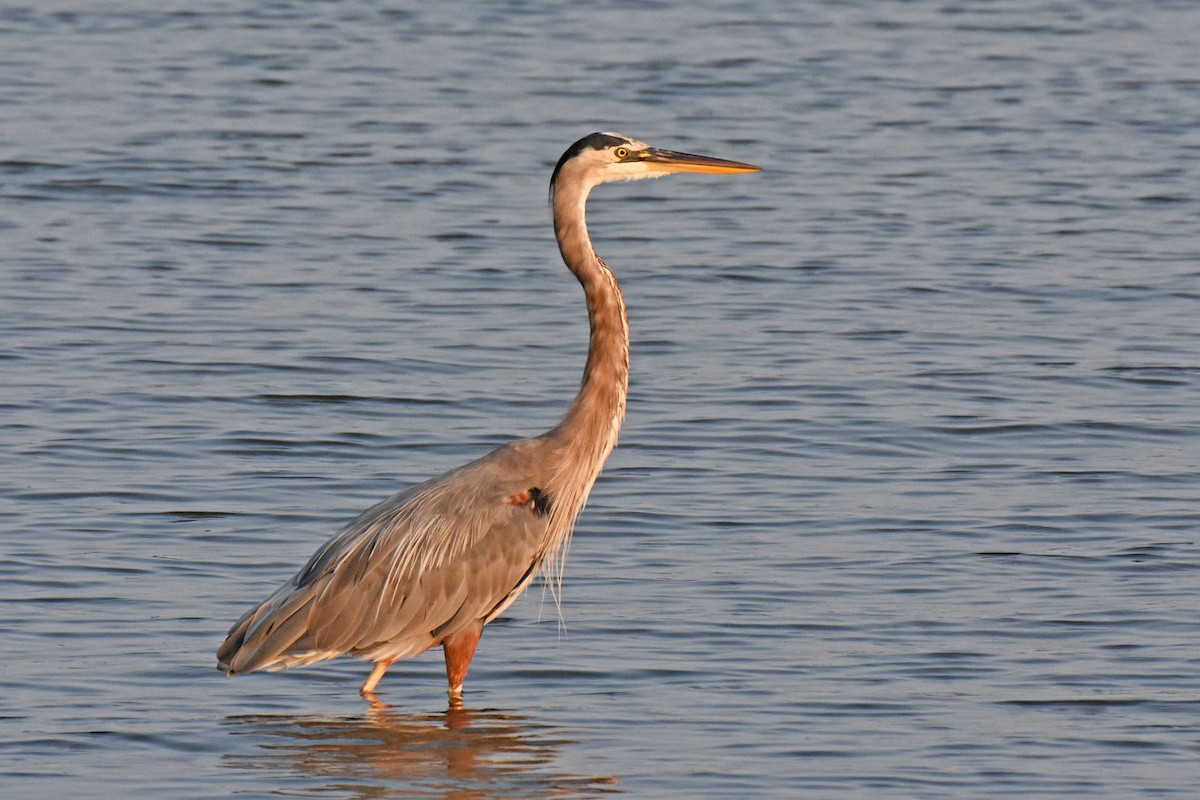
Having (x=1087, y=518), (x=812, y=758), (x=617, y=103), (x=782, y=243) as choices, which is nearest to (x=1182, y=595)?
(x=1087, y=518)

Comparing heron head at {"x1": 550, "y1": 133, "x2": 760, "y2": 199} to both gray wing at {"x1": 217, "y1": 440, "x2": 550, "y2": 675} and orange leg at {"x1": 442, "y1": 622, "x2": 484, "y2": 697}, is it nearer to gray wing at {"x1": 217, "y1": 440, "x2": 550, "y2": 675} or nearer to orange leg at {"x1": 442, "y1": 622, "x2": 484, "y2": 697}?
gray wing at {"x1": 217, "y1": 440, "x2": 550, "y2": 675}

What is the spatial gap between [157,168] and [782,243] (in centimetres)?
464

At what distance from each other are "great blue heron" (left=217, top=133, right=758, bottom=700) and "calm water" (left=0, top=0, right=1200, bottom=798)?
9.0 inches

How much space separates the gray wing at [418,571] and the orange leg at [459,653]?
31mm

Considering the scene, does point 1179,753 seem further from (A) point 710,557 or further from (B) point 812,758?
(A) point 710,557

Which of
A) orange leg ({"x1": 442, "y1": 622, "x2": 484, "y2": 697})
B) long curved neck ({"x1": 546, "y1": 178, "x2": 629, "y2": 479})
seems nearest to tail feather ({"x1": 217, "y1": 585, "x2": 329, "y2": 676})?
orange leg ({"x1": 442, "y1": 622, "x2": 484, "y2": 697})

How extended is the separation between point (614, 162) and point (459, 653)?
1.79 m

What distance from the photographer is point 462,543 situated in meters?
7.27

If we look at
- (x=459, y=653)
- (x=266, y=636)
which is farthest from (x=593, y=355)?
(x=266, y=636)

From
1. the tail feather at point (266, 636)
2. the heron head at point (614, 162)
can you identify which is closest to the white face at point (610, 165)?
the heron head at point (614, 162)

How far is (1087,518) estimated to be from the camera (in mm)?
8898

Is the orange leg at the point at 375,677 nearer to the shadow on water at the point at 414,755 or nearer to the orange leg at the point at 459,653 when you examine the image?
the shadow on water at the point at 414,755

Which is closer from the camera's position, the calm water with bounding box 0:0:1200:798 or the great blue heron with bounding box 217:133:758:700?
the calm water with bounding box 0:0:1200:798

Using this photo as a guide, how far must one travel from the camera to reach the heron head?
7621 millimetres
